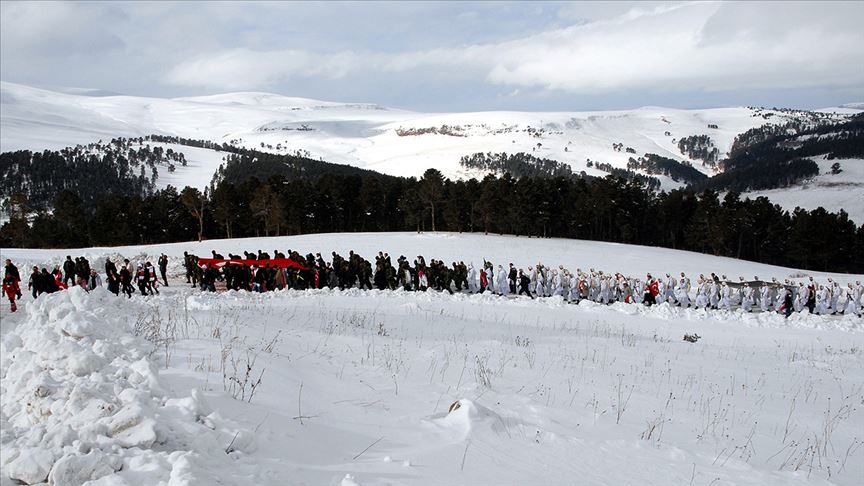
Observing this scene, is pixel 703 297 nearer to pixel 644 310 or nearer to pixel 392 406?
pixel 644 310

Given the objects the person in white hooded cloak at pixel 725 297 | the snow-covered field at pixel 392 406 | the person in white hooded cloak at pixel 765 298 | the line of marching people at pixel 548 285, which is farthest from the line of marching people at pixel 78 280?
the person in white hooded cloak at pixel 765 298

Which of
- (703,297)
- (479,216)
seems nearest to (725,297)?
(703,297)

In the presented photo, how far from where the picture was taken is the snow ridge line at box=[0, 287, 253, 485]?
365cm

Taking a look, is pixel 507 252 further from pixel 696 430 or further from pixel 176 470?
pixel 176 470

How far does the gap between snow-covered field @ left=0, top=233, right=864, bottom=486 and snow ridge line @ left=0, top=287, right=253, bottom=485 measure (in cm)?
2

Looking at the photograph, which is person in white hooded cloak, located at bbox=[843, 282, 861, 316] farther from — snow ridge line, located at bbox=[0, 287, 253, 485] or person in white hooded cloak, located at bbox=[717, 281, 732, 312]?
snow ridge line, located at bbox=[0, 287, 253, 485]

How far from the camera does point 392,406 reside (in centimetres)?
612

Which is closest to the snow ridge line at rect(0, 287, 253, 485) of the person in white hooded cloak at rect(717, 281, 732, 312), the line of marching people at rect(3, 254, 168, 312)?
the line of marching people at rect(3, 254, 168, 312)

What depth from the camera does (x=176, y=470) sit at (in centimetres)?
359

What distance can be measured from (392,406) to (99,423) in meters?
2.95

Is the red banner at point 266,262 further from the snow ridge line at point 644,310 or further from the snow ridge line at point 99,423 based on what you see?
the snow ridge line at point 99,423

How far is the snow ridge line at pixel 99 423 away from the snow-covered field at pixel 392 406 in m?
0.02

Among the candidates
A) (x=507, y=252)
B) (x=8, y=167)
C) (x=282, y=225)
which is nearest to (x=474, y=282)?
(x=507, y=252)

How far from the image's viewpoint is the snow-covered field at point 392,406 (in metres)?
4.16
